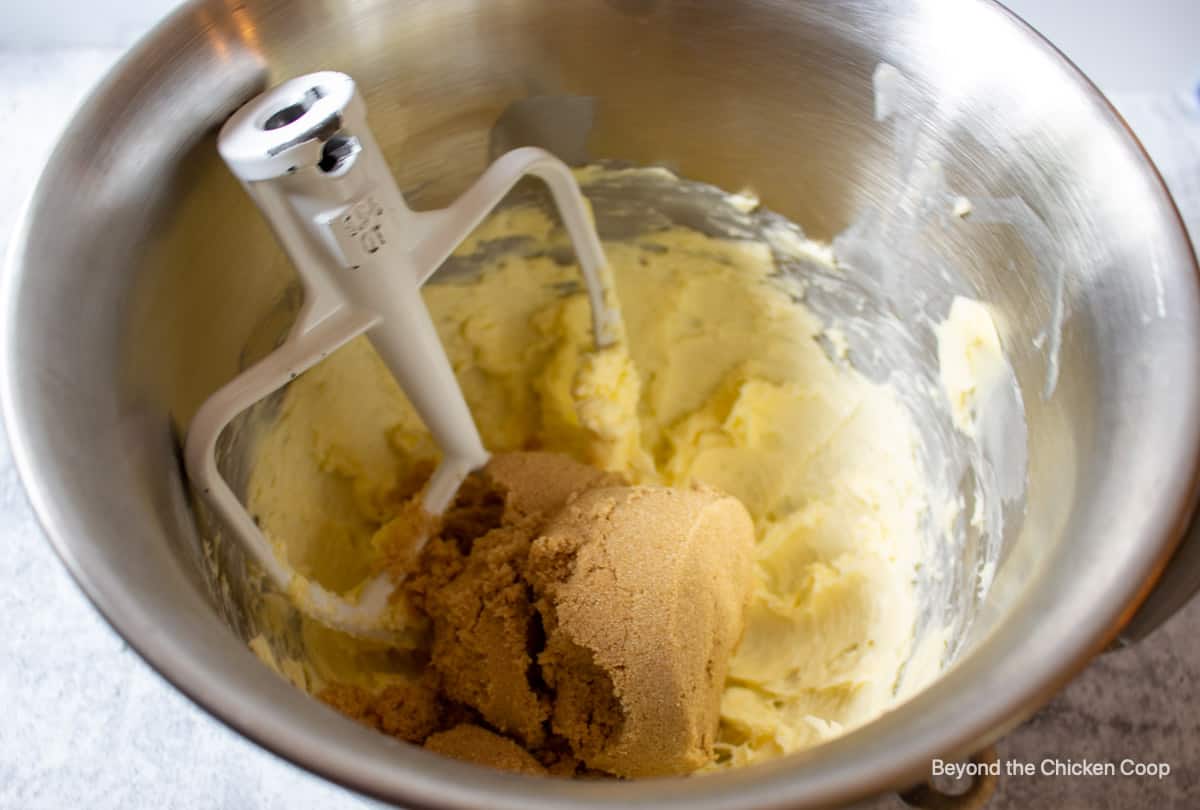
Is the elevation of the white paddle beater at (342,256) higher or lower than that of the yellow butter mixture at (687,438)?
higher

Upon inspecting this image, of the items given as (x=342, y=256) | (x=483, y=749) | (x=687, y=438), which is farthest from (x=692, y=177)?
(x=483, y=749)

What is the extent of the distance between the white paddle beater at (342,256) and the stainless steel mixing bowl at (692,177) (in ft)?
0.19

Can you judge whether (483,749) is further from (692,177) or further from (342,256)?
(692,177)

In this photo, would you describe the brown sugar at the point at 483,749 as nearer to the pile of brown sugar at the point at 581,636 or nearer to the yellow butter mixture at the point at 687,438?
the pile of brown sugar at the point at 581,636

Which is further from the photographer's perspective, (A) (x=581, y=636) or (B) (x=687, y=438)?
(B) (x=687, y=438)

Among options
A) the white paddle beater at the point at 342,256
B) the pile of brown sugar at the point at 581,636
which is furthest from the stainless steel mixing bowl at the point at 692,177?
the pile of brown sugar at the point at 581,636

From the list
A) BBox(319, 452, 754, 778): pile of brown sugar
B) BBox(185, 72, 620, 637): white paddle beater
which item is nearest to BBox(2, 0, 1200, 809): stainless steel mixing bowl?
BBox(185, 72, 620, 637): white paddle beater

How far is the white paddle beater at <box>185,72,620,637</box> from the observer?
64 cm

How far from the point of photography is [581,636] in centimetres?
76

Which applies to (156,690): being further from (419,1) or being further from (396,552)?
(419,1)

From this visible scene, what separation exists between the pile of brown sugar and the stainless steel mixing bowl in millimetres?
219

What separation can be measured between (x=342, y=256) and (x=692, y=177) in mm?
407

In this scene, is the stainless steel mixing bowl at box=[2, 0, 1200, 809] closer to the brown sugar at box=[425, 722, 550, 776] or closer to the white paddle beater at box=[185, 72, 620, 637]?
the white paddle beater at box=[185, 72, 620, 637]

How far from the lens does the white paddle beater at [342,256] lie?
2.11 feet
